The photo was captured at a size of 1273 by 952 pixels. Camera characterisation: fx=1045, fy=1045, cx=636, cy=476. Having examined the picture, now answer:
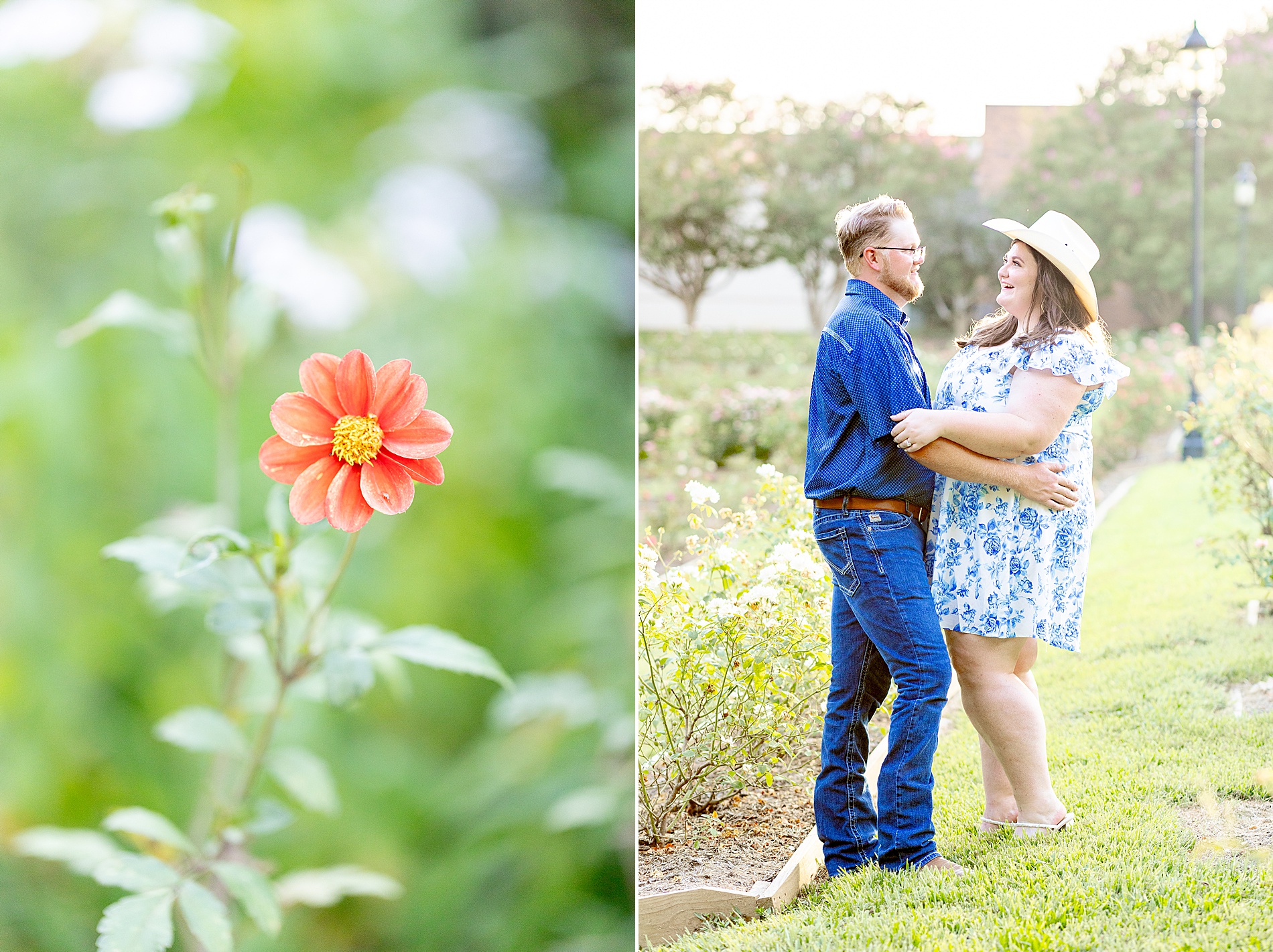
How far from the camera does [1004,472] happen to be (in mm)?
1682

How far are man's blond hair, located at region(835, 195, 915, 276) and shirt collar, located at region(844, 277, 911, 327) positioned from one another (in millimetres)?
33

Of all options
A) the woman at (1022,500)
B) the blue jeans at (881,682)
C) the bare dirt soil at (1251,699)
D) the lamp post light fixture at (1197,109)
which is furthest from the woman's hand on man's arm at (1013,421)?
the lamp post light fixture at (1197,109)

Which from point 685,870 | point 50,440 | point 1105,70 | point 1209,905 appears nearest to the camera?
point 50,440

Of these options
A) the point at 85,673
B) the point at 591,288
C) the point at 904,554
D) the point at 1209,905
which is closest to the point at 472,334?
the point at 591,288

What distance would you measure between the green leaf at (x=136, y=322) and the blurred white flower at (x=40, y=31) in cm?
20

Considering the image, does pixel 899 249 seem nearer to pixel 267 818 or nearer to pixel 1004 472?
pixel 1004 472

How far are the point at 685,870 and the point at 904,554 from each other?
0.74 m

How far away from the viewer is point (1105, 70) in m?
7.77

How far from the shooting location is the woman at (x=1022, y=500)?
5.57ft

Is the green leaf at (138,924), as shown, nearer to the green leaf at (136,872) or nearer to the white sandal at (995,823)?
the green leaf at (136,872)

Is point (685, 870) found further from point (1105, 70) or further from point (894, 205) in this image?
point (1105, 70)

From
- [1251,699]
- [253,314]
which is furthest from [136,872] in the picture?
[1251,699]

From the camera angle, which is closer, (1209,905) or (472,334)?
(472,334)

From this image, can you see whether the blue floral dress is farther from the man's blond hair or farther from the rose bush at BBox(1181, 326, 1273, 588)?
the rose bush at BBox(1181, 326, 1273, 588)
